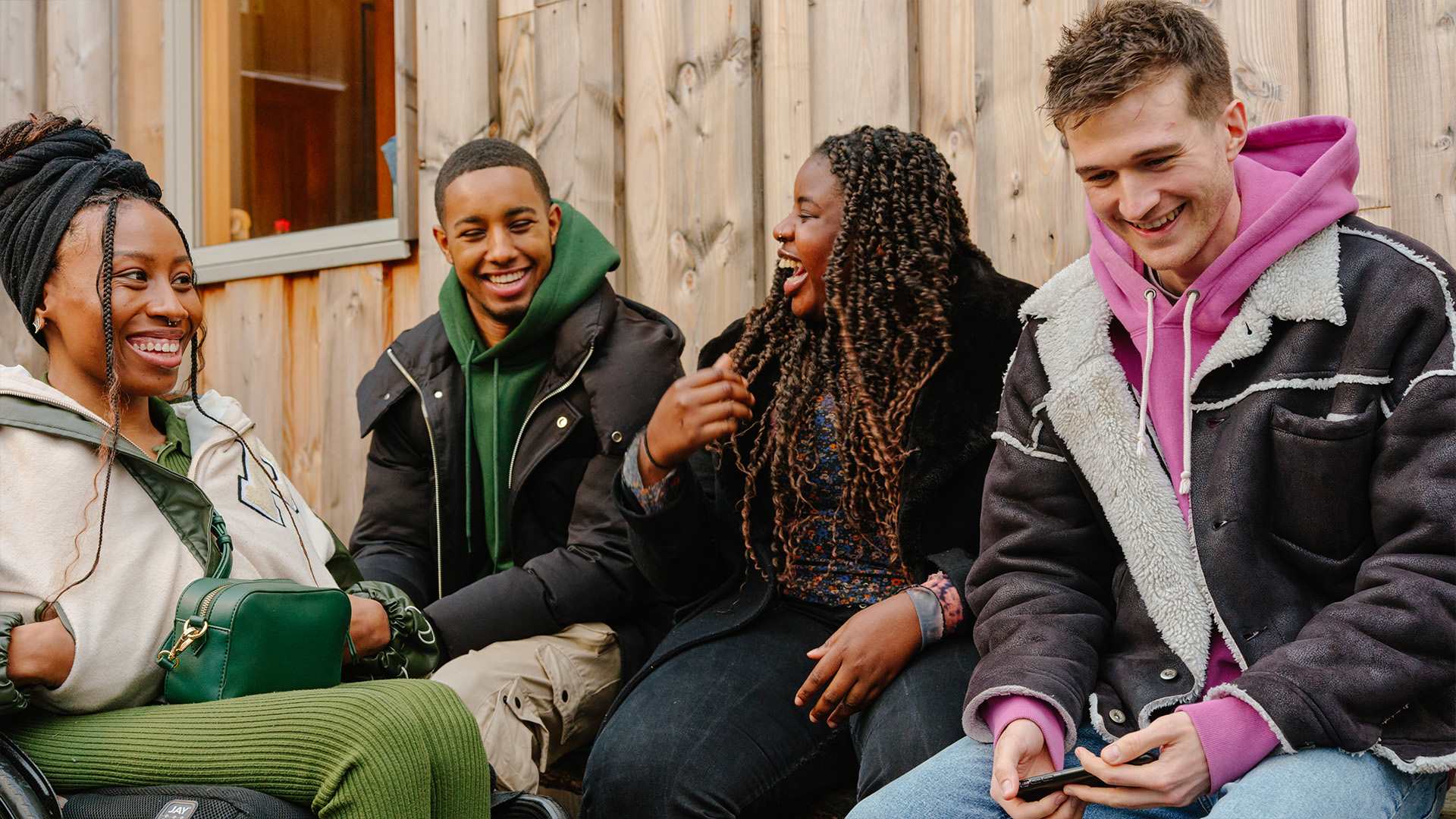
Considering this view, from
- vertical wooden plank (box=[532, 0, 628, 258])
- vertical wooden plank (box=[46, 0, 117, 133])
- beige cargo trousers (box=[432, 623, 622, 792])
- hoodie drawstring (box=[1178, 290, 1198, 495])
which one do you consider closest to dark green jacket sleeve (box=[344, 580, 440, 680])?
beige cargo trousers (box=[432, 623, 622, 792])

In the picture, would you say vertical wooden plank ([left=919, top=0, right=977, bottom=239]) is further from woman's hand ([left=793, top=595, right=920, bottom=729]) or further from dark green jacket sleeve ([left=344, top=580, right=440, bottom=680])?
dark green jacket sleeve ([left=344, top=580, right=440, bottom=680])

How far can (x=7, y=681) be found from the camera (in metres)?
2.09

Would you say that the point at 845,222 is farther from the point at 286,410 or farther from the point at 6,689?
the point at 286,410

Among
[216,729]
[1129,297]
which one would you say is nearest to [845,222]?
[1129,297]

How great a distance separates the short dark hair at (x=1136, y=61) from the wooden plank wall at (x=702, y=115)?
819mm

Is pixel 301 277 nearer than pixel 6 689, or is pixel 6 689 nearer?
pixel 6 689

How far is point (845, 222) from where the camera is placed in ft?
10.0

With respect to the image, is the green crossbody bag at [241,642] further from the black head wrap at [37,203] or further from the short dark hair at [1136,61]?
the short dark hair at [1136,61]

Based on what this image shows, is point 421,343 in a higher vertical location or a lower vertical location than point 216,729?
higher

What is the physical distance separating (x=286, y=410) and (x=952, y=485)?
2.71m

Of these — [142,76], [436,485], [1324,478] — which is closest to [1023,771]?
[1324,478]

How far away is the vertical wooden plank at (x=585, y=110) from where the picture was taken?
4055 mm

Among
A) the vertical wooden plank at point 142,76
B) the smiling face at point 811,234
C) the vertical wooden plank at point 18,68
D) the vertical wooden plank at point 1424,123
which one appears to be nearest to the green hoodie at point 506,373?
the smiling face at point 811,234

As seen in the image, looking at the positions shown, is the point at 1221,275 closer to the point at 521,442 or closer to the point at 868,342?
the point at 868,342
